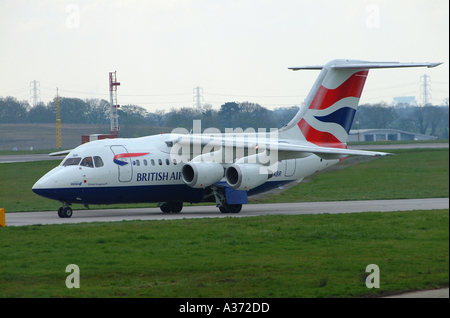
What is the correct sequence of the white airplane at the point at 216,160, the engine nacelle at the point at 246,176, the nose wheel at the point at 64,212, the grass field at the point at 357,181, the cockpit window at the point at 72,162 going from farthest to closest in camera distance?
1. the engine nacelle at the point at 246,176
2. the nose wheel at the point at 64,212
3. the cockpit window at the point at 72,162
4. the white airplane at the point at 216,160
5. the grass field at the point at 357,181

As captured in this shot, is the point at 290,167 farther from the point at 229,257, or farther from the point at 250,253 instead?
the point at 229,257

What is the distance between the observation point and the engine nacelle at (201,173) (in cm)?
1989

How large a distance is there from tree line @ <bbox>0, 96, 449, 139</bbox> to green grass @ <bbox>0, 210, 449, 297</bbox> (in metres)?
18.4

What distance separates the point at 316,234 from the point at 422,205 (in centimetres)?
931

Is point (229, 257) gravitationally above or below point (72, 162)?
below

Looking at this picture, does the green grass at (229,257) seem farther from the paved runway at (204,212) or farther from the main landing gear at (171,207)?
the main landing gear at (171,207)

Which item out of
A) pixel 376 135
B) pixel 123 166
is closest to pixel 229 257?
pixel 123 166

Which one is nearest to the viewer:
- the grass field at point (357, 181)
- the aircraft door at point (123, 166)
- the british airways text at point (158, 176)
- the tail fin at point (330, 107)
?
the grass field at point (357, 181)

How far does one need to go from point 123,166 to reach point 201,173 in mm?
2791

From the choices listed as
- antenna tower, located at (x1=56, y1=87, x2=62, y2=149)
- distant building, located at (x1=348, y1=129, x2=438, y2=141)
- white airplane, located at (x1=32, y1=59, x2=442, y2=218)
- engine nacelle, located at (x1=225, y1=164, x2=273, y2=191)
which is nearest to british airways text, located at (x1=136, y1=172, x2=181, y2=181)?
white airplane, located at (x1=32, y1=59, x2=442, y2=218)

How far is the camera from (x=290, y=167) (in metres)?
22.0

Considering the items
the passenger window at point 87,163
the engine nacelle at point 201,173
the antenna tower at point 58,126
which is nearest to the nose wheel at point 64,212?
the passenger window at point 87,163

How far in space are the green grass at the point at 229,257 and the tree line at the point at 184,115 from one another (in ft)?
60.4

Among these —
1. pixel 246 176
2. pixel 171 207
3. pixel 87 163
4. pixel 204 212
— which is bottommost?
pixel 204 212
